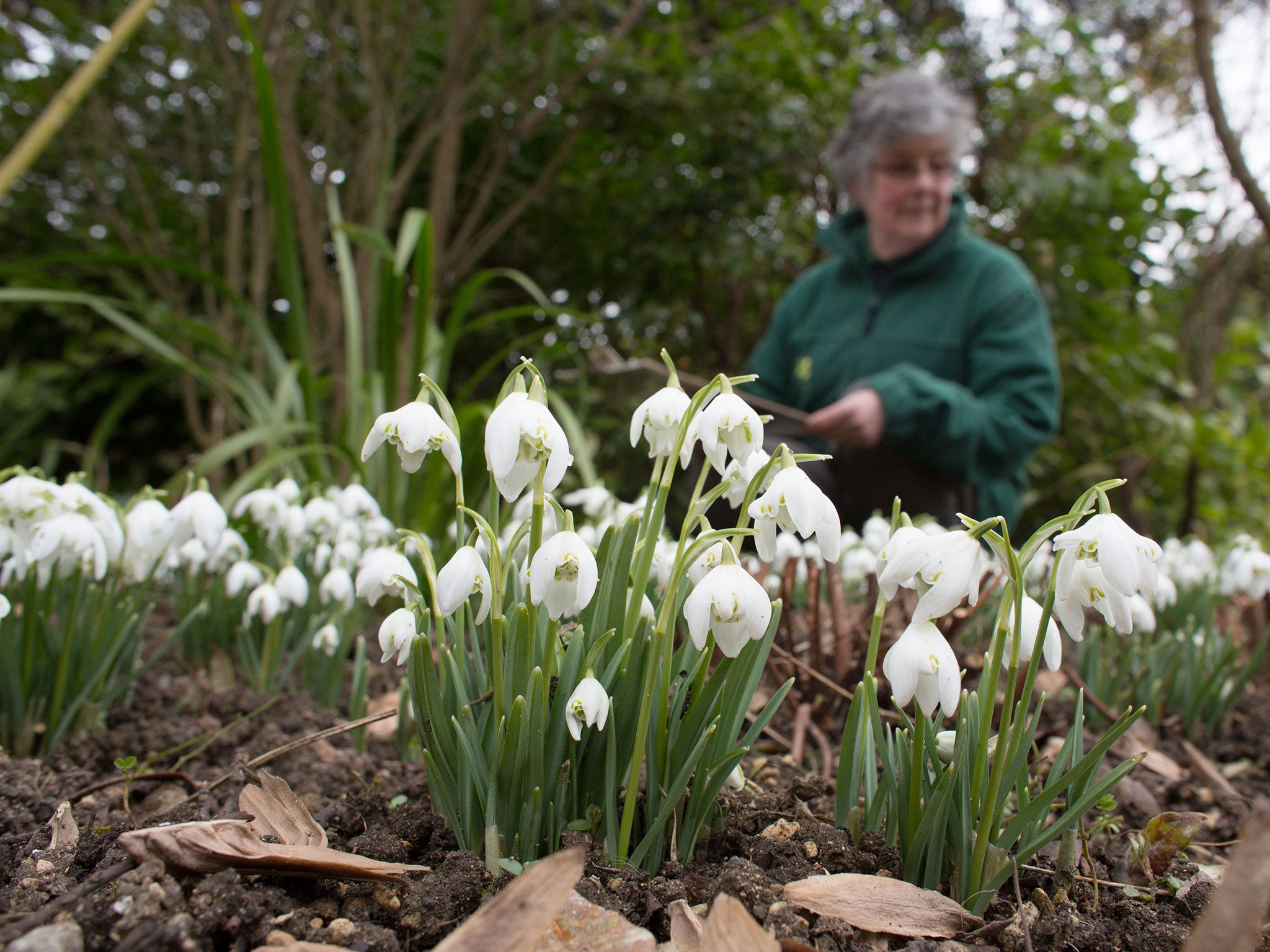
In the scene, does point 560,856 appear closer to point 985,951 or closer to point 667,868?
point 667,868

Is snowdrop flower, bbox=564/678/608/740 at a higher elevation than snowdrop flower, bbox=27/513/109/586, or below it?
below

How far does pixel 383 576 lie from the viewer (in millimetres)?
1005

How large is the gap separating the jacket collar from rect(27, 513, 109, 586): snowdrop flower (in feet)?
10.3

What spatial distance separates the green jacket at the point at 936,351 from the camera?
2.96 meters

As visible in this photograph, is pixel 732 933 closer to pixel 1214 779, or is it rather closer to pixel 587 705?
pixel 587 705

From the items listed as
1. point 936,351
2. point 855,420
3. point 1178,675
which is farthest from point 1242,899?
point 936,351

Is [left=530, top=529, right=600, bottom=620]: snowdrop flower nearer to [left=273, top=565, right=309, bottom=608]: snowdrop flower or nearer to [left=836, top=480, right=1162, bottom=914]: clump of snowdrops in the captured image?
[left=836, top=480, right=1162, bottom=914]: clump of snowdrops

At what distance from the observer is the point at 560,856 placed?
0.67m

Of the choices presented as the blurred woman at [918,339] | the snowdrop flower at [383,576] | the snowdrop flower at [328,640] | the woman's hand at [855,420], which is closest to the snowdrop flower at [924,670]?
the snowdrop flower at [383,576]

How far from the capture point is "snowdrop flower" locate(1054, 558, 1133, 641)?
766mm

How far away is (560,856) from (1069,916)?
54cm

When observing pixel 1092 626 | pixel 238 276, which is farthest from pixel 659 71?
pixel 1092 626

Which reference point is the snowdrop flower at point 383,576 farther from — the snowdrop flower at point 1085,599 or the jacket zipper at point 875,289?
the jacket zipper at point 875,289

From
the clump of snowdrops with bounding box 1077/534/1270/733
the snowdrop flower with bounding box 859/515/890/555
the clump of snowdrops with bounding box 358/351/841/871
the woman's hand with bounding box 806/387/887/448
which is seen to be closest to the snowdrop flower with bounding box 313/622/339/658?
the clump of snowdrops with bounding box 358/351/841/871
